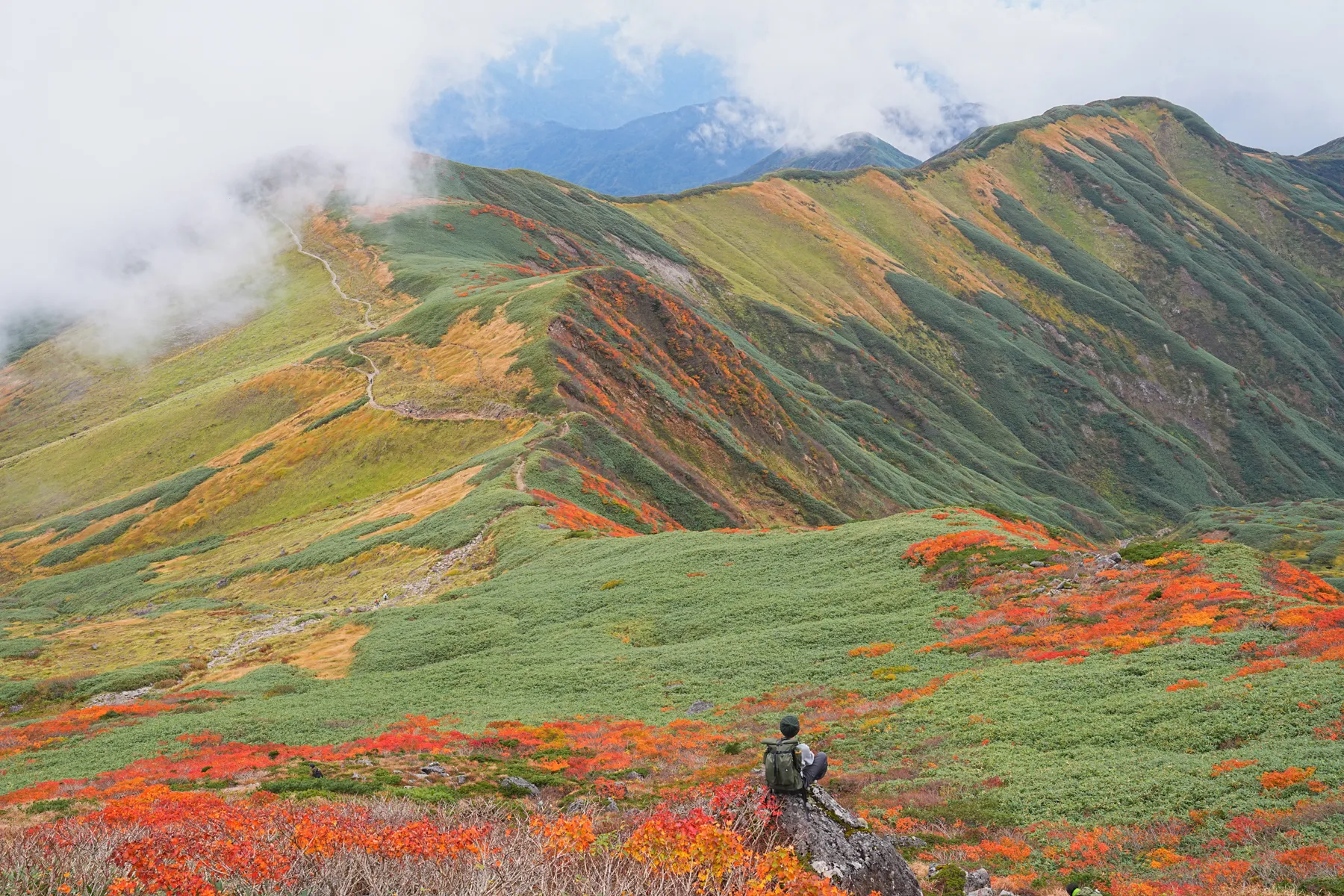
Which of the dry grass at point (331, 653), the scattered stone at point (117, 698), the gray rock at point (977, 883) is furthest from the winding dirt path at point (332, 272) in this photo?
the gray rock at point (977, 883)

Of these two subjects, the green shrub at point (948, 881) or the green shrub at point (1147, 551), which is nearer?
the green shrub at point (948, 881)

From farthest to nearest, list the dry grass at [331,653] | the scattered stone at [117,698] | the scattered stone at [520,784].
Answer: the dry grass at [331,653]
the scattered stone at [117,698]
the scattered stone at [520,784]

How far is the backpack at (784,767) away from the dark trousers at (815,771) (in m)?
0.09

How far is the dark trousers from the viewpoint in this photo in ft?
44.6

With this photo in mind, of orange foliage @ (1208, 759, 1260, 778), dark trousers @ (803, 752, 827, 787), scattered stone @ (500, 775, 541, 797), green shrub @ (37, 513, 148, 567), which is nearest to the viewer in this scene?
dark trousers @ (803, 752, 827, 787)

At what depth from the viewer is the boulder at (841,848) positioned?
13297 millimetres

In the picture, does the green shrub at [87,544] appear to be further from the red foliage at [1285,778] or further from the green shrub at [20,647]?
the red foliage at [1285,778]

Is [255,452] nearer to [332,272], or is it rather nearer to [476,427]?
[476,427]

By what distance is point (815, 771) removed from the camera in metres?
13.7

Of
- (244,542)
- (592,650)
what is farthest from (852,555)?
(244,542)

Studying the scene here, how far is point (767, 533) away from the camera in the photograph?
53.8m

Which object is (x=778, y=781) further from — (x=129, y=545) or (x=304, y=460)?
(x=129, y=545)

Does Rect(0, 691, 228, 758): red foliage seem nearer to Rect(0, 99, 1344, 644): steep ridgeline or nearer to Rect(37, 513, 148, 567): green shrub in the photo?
Rect(0, 99, 1344, 644): steep ridgeline

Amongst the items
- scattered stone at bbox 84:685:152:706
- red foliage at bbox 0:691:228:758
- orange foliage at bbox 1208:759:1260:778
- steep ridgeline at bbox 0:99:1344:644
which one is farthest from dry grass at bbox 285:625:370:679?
orange foliage at bbox 1208:759:1260:778
